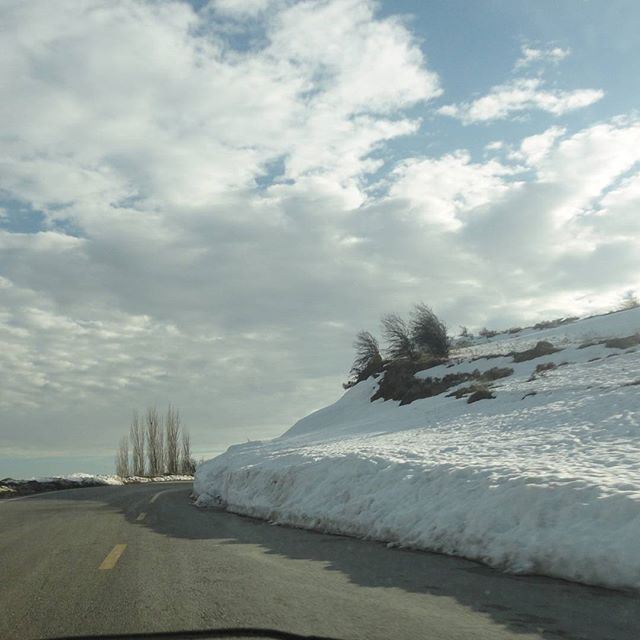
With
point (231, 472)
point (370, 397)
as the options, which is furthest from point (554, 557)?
point (370, 397)

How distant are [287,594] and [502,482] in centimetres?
497

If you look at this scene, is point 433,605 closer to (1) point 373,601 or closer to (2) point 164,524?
(1) point 373,601

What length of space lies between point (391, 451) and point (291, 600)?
11.1m

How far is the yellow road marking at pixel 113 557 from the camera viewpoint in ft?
26.6

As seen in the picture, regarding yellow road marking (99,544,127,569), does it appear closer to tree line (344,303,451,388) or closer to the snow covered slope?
the snow covered slope

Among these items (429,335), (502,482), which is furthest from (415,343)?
(502,482)

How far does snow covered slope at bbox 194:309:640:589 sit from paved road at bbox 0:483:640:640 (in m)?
0.59

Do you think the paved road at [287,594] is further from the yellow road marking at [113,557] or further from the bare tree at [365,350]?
the bare tree at [365,350]

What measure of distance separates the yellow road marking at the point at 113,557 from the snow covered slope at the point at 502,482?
3928 mm

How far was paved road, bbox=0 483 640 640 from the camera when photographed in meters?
5.24

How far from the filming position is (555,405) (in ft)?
76.4

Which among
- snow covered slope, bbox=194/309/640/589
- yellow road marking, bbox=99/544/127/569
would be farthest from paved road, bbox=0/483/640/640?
snow covered slope, bbox=194/309/640/589

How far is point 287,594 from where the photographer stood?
249 inches

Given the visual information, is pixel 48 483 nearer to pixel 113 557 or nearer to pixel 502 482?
pixel 113 557
